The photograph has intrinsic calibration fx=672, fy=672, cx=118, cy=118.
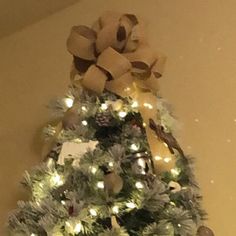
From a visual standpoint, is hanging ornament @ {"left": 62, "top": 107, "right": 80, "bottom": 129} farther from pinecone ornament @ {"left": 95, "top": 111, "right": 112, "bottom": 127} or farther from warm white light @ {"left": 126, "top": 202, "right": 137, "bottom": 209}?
warm white light @ {"left": 126, "top": 202, "right": 137, "bottom": 209}

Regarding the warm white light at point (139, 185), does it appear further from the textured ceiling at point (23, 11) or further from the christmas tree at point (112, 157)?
the textured ceiling at point (23, 11)

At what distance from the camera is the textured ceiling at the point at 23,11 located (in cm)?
206

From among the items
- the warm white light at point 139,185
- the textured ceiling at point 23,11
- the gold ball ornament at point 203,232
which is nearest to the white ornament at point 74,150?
the warm white light at point 139,185

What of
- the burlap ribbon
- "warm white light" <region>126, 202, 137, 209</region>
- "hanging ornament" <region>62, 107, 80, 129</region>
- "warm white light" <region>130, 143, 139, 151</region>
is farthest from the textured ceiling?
"warm white light" <region>126, 202, 137, 209</region>

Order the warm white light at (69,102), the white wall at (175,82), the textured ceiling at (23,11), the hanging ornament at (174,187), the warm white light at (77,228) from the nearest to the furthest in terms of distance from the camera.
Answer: the warm white light at (77,228) → the hanging ornament at (174,187) → the warm white light at (69,102) → the white wall at (175,82) → the textured ceiling at (23,11)

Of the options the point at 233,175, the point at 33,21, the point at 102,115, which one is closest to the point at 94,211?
the point at 102,115

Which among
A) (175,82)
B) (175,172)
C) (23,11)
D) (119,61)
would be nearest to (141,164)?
(175,172)

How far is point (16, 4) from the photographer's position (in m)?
2.06

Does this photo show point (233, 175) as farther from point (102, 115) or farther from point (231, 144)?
point (102, 115)

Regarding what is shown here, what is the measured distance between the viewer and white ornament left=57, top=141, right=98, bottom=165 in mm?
1354

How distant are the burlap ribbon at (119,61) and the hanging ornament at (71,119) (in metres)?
0.07

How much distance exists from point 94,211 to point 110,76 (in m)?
0.33

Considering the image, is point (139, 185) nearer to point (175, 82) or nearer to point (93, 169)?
point (93, 169)

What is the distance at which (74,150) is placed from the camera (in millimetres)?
1367
